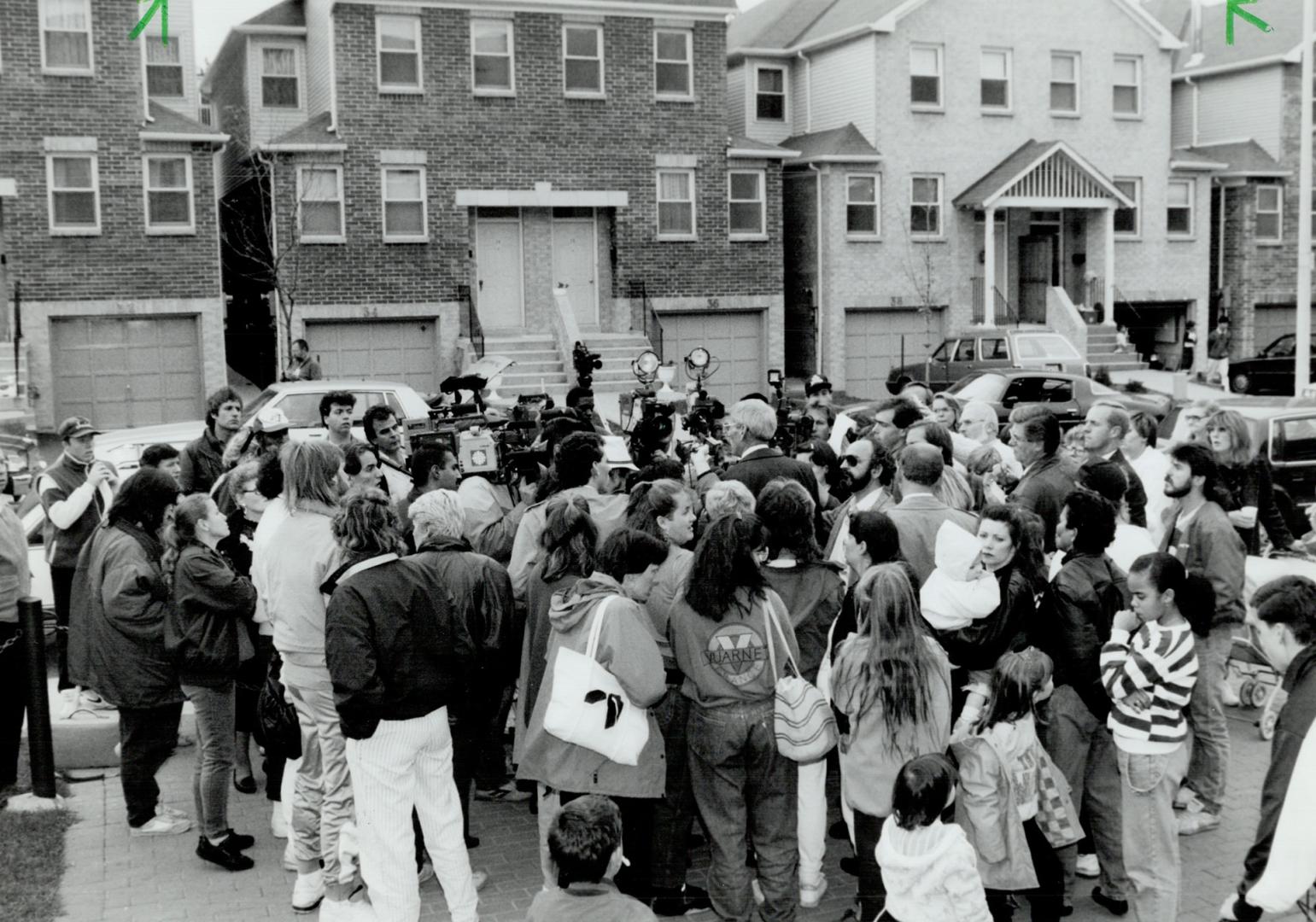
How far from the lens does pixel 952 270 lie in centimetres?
3002

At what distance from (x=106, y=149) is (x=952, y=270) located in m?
17.6

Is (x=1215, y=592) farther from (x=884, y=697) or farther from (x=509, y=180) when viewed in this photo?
(x=509, y=180)

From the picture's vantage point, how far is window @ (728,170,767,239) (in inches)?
1101

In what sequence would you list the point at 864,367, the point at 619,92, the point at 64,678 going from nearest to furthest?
the point at 64,678, the point at 619,92, the point at 864,367

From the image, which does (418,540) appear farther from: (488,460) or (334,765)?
(488,460)

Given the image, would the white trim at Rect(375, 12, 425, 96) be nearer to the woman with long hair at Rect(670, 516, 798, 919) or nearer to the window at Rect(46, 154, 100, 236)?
the window at Rect(46, 154, 100, 236)

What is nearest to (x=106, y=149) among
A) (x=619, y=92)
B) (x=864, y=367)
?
(x=619, y=92)

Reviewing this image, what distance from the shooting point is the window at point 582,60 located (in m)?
26.2

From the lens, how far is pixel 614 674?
5.47 m

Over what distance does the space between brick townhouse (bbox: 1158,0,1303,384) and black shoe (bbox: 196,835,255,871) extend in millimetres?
31892

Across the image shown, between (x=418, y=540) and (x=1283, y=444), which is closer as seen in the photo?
(x=418, y=540)

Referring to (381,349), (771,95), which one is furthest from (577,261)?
(771,95)

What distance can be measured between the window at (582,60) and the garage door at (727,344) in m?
4.80

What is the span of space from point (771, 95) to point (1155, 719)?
90.8ft
